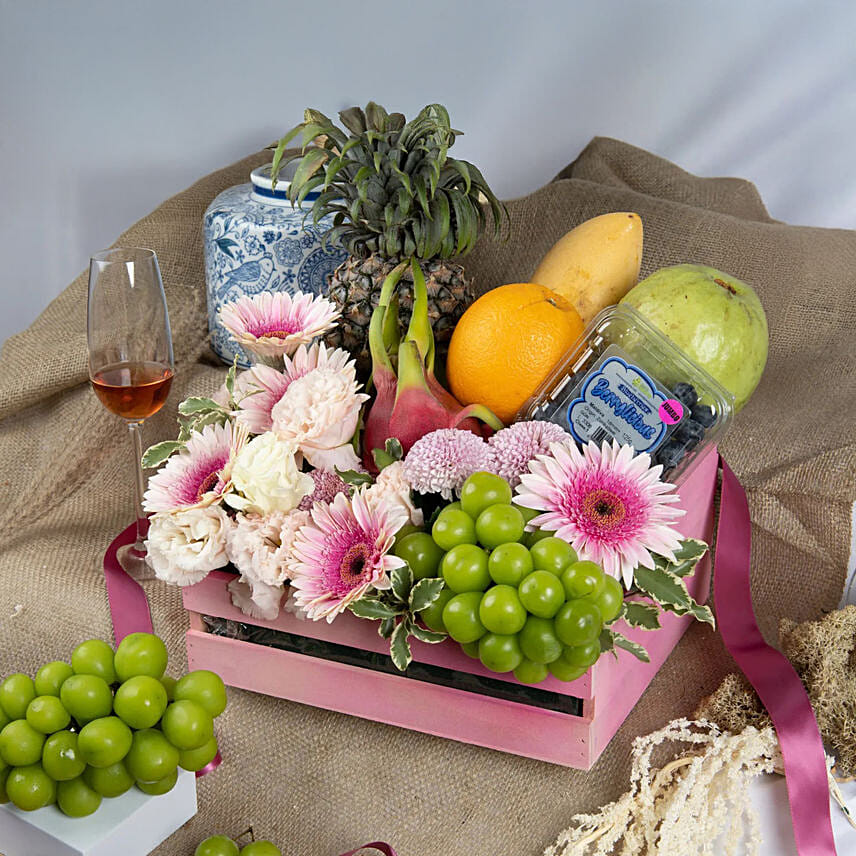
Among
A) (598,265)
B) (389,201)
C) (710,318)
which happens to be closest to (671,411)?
(710,318)

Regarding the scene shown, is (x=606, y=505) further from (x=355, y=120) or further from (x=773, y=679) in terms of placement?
(x=355, y=120)

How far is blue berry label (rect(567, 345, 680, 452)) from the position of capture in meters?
0.74

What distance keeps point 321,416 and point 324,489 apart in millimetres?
54

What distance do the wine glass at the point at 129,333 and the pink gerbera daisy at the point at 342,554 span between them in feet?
0.82

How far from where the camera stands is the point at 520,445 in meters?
0.71

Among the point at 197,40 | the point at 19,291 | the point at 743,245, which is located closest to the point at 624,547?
the point at 743,245

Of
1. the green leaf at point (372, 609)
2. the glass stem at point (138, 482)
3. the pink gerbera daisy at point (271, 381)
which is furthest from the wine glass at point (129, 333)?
the green leaf at point (372, 609)

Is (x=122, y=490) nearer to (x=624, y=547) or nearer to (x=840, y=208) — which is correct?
(x=624, y=547)

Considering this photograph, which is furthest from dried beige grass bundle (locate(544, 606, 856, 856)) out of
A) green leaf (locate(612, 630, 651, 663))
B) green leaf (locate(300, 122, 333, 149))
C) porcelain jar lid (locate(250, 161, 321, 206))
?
porcelain jar lid (locate(250, 161, 321, 206))

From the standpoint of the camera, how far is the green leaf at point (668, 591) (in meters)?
0.65

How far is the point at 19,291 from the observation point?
1757 mm

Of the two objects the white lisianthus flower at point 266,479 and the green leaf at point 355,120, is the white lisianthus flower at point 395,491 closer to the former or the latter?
the white lisianthus flower at point 266,479

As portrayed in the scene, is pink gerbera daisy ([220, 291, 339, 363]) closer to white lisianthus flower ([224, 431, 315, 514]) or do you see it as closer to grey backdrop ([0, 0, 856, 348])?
white lisianthus flower ([224, 431, 315, 514])

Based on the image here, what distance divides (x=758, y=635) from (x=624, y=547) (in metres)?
0.25
